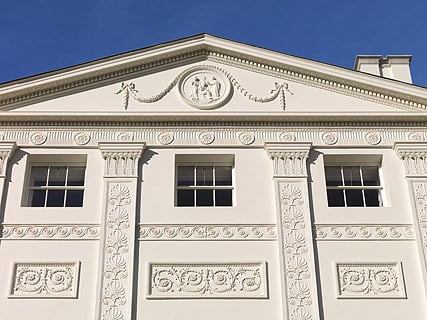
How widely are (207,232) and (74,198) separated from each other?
338 cm

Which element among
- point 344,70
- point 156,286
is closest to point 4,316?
point 156,286

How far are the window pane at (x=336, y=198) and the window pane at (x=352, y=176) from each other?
0.33 meters

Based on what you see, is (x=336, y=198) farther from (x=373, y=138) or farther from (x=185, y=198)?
(x=185, y=198)

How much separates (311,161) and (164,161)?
11.8ft

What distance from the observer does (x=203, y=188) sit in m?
15.6

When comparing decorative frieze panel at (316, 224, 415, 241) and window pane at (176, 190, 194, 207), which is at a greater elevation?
window pane at (176, 190, 194, 207)

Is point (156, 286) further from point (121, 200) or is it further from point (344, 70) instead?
point (344, 70)

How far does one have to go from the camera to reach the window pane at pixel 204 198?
1548 centimetres

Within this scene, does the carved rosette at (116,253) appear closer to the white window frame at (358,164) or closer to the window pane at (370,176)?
the white window frame at (358,164)

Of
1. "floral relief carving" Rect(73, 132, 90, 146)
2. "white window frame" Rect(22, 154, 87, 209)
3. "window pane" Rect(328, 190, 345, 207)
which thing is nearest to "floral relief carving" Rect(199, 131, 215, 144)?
"floral relief carving" Rect(73, 132, 90, 146)

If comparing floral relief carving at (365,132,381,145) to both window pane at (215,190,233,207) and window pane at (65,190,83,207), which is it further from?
window pane at (65,190,83,207)

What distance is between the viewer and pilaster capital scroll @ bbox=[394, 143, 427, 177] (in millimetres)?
15664

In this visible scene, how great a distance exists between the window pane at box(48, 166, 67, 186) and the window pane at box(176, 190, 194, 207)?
287 cm

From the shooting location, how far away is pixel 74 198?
50.6 ft
